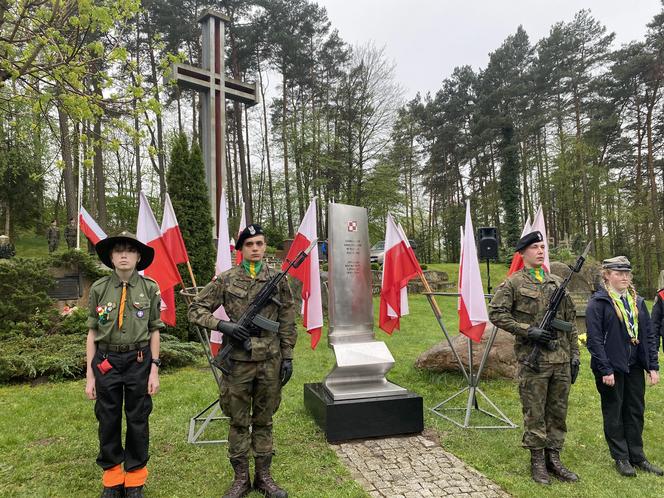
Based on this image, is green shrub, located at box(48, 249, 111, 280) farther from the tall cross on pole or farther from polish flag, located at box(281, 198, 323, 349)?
polish flag, located at box(281, 198, 323, 349)

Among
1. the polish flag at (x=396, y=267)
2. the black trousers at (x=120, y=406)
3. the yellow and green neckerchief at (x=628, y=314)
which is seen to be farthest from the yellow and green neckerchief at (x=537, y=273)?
the black trousers at (x=120, y=406)

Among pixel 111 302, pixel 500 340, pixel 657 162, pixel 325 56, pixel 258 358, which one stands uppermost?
pixel 325 56

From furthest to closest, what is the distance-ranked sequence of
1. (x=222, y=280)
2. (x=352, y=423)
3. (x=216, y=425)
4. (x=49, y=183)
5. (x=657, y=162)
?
(x=49, y=183) → (x=657, y=162) → (x=216, y=425) → (x=352, y=423) → (x=222, y=280)

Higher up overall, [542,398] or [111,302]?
[111,302]

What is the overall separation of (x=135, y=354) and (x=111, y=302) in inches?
16.4

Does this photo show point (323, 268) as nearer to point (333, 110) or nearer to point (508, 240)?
point (333, 110)

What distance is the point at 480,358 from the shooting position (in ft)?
21.7

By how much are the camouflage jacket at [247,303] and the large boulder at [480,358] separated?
12.7ft

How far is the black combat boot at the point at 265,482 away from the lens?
10.9ft

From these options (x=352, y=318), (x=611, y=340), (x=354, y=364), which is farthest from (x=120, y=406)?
(x=611, y=340)

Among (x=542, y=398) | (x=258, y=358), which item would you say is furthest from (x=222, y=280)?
(x=542, y=398)

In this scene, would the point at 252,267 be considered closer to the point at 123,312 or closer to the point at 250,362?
the point at 250,362

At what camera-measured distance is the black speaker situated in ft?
27.4

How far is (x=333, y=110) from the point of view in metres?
23.9
